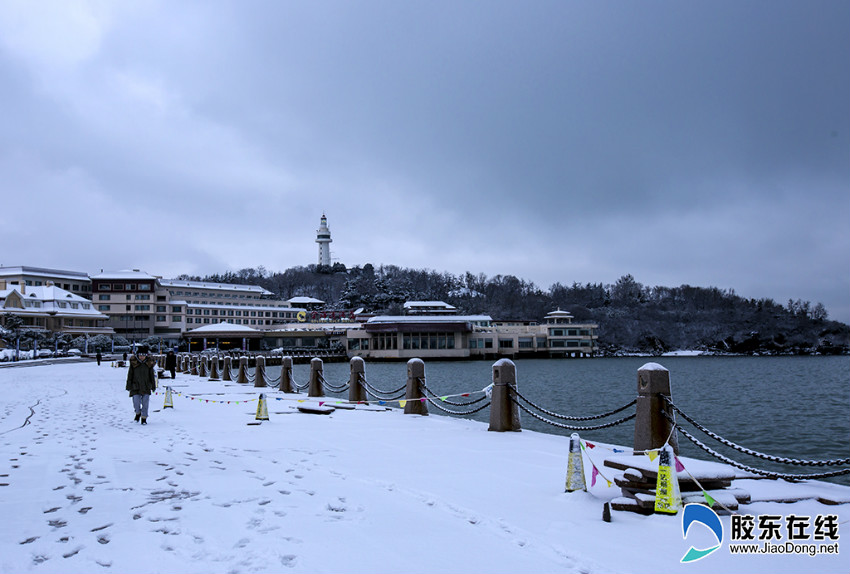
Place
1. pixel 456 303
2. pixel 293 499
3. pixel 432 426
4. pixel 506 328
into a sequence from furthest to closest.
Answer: pixel 456 303
pixel 506 328
pixel 432 426
pixel 293 499

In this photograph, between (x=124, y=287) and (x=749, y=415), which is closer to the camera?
(x=749, y=415)

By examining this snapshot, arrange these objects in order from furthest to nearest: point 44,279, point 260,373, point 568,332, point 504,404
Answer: point 568,332 < point 44,279 < point 260,373 < point 504,404

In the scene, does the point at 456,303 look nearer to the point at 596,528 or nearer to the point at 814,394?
the point at 814,394

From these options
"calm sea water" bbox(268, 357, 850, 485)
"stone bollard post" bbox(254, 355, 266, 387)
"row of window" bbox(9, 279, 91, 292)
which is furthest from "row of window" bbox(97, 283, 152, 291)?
"stone bollard post" bbox(254, 355, 266, 387)

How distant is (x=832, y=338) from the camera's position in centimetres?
14950

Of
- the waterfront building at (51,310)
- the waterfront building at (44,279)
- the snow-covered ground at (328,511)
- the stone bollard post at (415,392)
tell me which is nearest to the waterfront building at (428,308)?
the waterfront building at (51,310)

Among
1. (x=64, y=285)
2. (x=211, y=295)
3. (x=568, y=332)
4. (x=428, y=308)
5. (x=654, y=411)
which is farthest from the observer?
(x=211, y=295)

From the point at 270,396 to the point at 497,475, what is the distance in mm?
17251

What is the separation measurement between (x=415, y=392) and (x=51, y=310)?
9620cm

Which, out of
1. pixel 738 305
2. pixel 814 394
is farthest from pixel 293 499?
pixel 738 305

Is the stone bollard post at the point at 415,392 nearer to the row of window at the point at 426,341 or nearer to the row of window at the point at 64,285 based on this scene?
the row of window at the point at 426,341

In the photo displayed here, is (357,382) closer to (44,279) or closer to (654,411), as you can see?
(654,411)

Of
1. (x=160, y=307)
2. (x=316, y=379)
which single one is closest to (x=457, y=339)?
(x=160, y=307)

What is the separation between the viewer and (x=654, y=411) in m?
8.96
